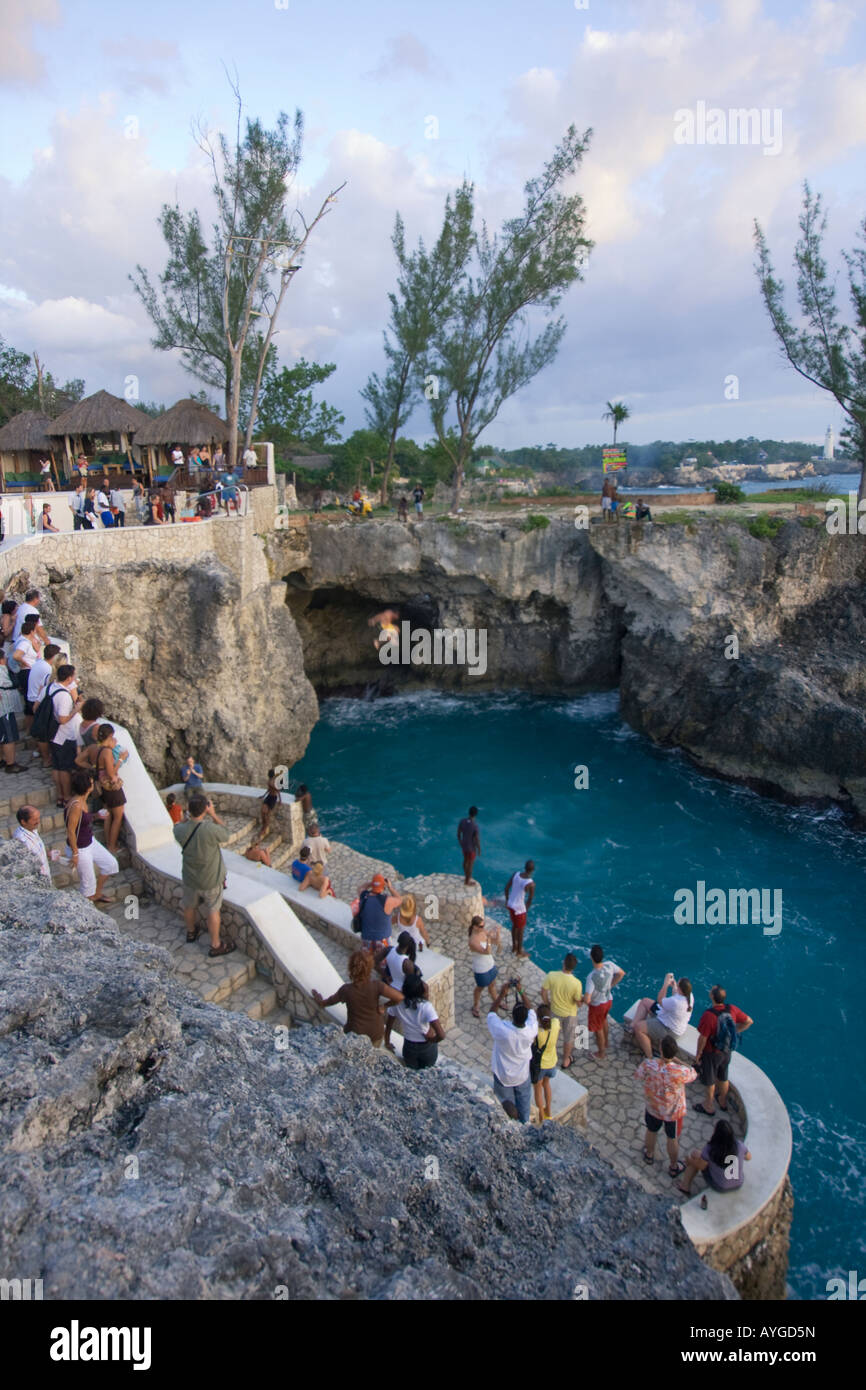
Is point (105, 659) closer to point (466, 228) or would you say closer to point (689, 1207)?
point (689, 1207)

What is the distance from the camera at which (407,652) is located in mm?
26922

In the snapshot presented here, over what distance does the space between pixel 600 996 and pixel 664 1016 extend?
27.0 inches

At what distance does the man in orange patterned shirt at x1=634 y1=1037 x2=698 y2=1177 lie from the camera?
22.4 ft

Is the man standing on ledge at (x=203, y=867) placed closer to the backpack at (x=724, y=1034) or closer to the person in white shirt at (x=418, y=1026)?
the person in white shirt at (x=418, y=1026)

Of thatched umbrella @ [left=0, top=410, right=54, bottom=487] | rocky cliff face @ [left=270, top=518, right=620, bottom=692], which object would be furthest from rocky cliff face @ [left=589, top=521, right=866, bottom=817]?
thatched umbrella @ [left=0, top=410, right=54, bottom=487]

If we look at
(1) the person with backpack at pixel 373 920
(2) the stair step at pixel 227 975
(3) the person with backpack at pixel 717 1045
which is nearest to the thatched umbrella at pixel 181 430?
(1) the person with backpack at pixel 373 920

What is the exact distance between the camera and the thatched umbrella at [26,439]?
2134cm

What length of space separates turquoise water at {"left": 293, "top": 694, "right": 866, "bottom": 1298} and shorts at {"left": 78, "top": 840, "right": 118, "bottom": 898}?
24.7 feet

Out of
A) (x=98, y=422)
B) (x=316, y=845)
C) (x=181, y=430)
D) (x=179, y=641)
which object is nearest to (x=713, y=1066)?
(x=316, y=845)

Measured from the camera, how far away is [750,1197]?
6656 millimetres

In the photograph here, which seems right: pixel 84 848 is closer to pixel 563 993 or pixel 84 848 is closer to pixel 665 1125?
pixel 563 993

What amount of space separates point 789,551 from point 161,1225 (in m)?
21.1

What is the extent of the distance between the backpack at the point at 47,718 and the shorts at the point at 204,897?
255cm

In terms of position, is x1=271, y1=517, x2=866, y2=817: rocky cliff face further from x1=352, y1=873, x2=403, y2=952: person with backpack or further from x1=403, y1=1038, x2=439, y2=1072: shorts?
x1=403, y1=1038, x2=439, y2=1072: shorts
